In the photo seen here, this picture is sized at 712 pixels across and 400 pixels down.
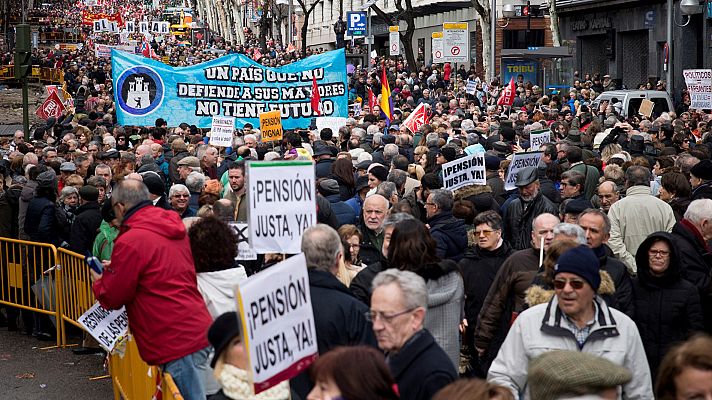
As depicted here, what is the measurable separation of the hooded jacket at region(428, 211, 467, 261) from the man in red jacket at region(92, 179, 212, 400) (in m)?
2.18

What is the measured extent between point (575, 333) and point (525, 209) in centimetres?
490

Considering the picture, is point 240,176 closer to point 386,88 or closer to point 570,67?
point 386,88

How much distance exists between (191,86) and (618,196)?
11013mm

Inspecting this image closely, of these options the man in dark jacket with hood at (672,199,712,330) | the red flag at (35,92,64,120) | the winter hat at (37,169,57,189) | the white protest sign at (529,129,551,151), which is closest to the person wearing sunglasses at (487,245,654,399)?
the man in dark jacket with hood at (672,199,712,330)

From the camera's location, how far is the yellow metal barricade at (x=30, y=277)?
39.2 feet

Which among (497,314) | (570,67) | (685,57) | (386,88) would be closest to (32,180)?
(497,314)

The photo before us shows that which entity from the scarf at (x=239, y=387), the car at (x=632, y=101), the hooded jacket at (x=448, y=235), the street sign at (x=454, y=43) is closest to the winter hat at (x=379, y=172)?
the hooded jacket at (x=448, y=235)

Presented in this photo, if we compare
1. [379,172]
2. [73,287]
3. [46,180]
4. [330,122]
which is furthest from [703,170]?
[330,122]

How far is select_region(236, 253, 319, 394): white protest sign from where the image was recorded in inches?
191

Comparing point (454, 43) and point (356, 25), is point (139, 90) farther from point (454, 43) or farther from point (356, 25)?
Answer: point (356, 25)

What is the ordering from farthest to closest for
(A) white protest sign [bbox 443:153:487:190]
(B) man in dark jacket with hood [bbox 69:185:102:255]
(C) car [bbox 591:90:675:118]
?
(C) car [bbox 591:90:675:118] → (A) white protest sign [bbox 443:153:487:190] → (B) man in dark jacket with hood [bbox 69:185:102:255]

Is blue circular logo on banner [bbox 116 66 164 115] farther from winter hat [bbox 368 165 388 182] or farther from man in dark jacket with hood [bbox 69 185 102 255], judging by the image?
winter hat [bbox 368 165 388 182]

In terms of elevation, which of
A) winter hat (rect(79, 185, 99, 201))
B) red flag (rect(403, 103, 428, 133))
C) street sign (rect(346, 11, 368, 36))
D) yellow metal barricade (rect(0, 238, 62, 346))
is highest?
street sign (rect(346, 11, 368, 36))

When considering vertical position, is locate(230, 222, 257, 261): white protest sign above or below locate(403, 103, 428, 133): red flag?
below
